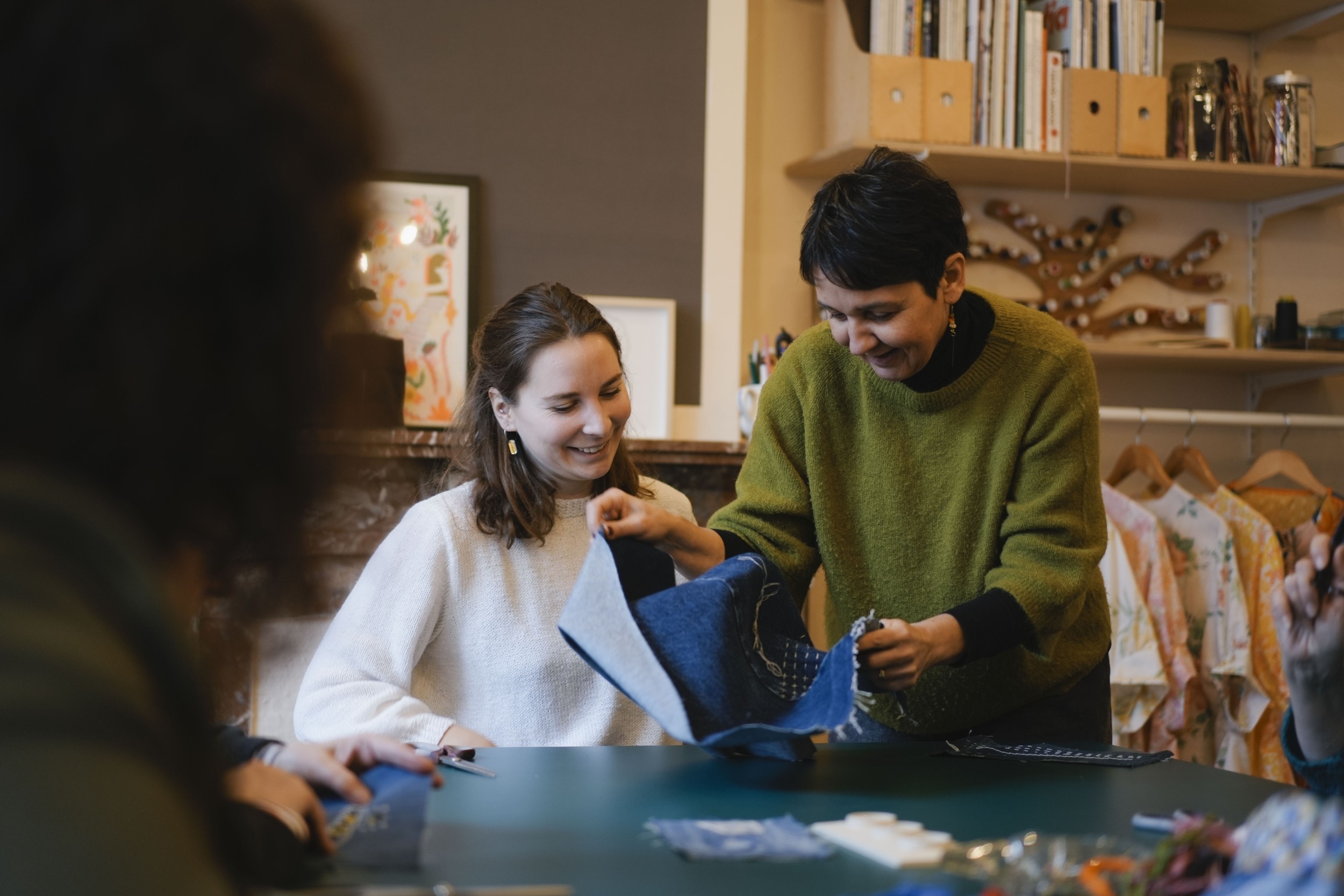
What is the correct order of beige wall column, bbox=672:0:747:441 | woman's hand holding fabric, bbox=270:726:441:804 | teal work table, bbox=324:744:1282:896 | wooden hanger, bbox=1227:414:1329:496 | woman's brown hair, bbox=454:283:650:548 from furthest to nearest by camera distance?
1. wooden hanger, bbox=1227:414:1329:496
2. beige wall column, bbox=672:0:747:441
3. woman's brown hair, bbox=454:283:650:548
4. woman's hand holding fabric, bbox=270:726:441:804
5. teal work table, bbox=324:744:1282:896

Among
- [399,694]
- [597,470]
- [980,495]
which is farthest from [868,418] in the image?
[399,694]

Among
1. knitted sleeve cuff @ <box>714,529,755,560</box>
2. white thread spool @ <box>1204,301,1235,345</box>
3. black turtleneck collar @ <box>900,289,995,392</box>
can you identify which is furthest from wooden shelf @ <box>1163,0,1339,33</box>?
knitted sleeve cuff @ <box>714,529,755,560</box>

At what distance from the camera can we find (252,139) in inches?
20.4

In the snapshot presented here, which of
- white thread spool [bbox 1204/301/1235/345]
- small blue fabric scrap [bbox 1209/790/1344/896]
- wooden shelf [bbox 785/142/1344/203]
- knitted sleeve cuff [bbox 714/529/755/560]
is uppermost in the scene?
wooden shelf [bbox 785/142/1344/203]

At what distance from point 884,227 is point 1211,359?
1899mm

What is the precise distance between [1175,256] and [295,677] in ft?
Result: 8.44

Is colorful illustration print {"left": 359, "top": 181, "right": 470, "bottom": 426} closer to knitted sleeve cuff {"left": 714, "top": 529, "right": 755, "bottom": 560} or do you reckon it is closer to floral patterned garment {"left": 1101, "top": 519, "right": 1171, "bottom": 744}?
knitted sleeve cuff {"left": 714, "top": 529, "right": 755, "bottom": 560}

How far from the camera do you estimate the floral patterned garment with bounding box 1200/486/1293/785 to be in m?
2.71

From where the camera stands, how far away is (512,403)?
75.5 inches

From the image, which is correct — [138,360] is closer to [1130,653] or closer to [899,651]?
[899,651]

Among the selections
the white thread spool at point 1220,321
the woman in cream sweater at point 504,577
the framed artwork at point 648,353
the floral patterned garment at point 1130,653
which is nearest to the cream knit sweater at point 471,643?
the woman in cream sweater at point 504,577

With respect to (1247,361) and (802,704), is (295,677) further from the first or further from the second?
(1247,361)

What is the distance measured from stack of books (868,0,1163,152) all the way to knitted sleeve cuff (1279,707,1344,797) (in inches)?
72.6

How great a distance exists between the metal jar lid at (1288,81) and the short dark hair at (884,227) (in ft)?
6.27
